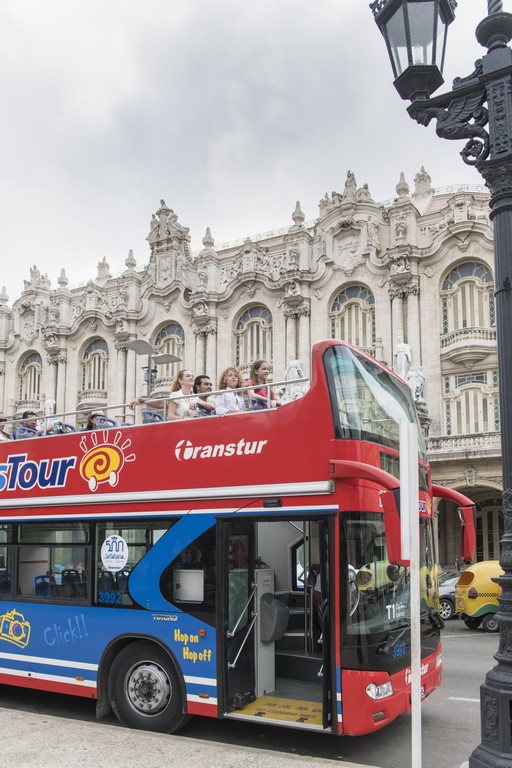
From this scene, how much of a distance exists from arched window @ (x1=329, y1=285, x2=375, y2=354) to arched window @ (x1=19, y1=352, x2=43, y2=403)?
2008 centimetres

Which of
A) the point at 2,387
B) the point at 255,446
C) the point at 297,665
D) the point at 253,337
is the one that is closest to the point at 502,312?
the point at 255,446

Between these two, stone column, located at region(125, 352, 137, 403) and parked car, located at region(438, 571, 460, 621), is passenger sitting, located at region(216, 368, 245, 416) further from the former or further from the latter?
→ stone column, located at region(125, 352, 137, 403)

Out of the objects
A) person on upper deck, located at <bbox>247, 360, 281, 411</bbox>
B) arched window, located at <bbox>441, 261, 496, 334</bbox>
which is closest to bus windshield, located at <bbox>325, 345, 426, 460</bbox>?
person on upper deck, located at <bbox>247, 360, 281, 411</bbox>

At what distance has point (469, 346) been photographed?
30797mm

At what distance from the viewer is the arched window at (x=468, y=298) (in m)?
31.4

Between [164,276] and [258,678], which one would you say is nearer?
[258,678]

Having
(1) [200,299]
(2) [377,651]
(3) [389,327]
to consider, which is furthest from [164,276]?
(2) [377,651]

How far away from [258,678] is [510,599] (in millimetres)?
3312

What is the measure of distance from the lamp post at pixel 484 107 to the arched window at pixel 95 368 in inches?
1458

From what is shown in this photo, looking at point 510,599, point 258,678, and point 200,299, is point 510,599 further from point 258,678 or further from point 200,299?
point 200,299

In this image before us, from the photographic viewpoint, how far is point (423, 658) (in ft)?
24.3

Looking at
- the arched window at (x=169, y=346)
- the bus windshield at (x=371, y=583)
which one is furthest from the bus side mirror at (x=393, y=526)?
the arched window at (x=169, y=346)

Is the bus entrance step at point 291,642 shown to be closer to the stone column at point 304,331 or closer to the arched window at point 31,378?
the stone column at point 304,331

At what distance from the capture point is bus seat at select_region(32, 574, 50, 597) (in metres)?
8.87
